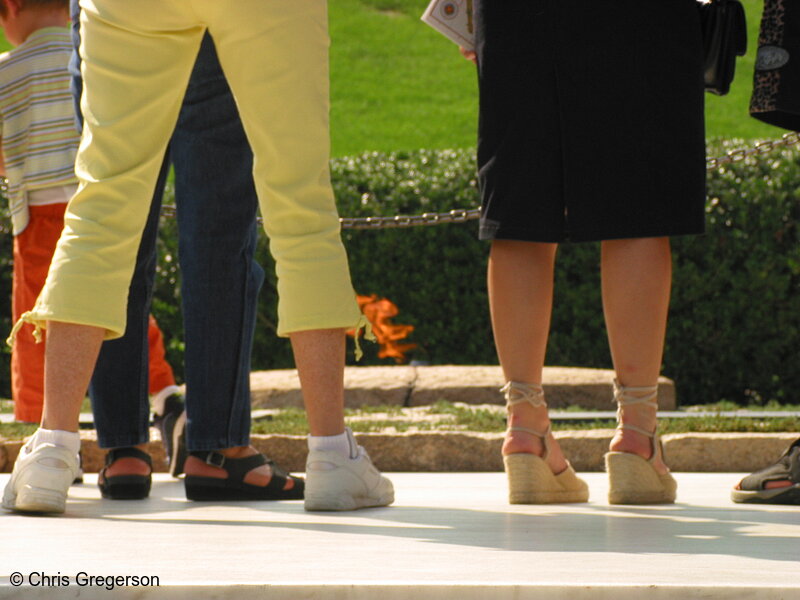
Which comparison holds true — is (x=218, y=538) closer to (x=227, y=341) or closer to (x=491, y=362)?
(x=227, y=341)

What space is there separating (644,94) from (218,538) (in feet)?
4.52

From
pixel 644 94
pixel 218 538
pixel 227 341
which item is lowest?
pixel 218 538

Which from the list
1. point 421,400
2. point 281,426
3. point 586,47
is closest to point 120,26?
point 586,47

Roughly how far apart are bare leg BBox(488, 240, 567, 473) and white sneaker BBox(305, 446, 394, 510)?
409 millimetres

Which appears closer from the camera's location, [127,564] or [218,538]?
[127,564]

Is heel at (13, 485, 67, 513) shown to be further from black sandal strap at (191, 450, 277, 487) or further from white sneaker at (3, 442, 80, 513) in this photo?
black sandal strap at (191, 450, 277, 487)

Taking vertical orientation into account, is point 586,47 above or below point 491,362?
above

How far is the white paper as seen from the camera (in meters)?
2.96

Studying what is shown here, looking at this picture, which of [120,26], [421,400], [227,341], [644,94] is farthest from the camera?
[421,400]

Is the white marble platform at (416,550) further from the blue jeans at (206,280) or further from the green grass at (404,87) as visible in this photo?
the green grass at (404,87)

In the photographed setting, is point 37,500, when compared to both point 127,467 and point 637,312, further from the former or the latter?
point 637,312

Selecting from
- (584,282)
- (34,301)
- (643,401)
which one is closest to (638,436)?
(643,401)

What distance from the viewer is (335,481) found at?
2.52m

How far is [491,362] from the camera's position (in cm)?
732
